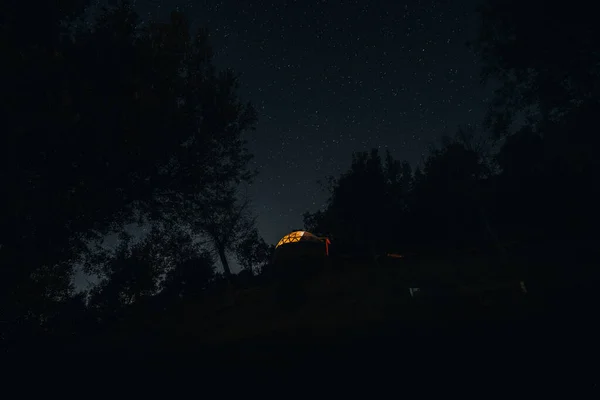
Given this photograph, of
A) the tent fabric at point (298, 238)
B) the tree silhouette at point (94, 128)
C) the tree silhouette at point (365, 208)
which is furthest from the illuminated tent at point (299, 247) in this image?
the tree silhouette at point (94, 128)

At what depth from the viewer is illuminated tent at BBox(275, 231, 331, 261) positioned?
22844 mm

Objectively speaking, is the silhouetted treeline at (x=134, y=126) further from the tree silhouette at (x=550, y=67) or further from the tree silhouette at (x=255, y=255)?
the tree silhouette at (x=255, y=255)

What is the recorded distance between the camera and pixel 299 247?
22844 mm

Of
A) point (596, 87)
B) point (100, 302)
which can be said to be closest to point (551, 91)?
point (596, 87)

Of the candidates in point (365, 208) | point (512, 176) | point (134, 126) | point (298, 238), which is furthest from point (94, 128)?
point (512, 176)

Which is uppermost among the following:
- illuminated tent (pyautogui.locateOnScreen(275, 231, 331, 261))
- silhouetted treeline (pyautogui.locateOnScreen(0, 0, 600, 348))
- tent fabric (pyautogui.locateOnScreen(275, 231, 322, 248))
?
silhouetted treeline (pyautogui.locateOnScreen(0, 0, 600, 348))

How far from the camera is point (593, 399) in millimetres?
3166

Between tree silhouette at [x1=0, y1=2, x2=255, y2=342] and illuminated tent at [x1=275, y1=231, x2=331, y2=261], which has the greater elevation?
tree silhouette at [x1=0, y1=2, x2=255, y2=342]

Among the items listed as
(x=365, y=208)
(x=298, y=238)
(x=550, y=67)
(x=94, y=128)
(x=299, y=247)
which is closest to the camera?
(x=94, y=128)

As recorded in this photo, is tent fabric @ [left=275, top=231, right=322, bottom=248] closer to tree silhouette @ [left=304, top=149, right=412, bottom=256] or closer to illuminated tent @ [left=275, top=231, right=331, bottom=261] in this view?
illuminated tent @ [left=275, top=231, right=331, bottom=261]

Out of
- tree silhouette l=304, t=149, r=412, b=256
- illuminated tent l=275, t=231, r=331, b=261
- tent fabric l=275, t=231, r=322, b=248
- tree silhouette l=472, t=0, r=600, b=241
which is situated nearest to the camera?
tree silhouette l=472, t=0, r=600, b=241

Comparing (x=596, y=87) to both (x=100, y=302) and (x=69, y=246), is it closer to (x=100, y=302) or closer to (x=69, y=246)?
(x=69, y=246)

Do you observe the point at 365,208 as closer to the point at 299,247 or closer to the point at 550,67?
the point at 299,247

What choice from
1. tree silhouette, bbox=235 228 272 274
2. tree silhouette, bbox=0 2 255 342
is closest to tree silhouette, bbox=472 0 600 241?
tree silhouette, bbox=0 2 255 342
